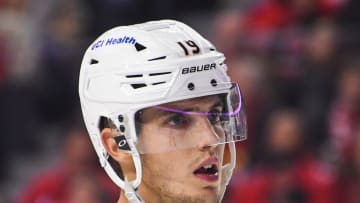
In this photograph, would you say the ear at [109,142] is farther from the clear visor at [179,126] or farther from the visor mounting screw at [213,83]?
the visor mounting screw at [213,83]

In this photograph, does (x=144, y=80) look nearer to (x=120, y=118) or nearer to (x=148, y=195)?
(x=120, y=118)

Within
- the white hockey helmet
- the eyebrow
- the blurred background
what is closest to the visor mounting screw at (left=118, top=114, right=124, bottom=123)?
the white hockey helmet

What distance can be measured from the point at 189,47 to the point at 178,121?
22 cm

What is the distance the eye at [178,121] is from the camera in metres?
3.42

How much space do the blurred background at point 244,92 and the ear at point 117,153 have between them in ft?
9.67

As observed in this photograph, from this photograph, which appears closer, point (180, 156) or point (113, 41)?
point (180, 156)

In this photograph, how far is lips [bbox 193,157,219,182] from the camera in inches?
133

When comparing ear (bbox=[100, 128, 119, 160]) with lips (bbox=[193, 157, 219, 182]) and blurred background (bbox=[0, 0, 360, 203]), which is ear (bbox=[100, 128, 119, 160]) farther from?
blurred background (bbox=[0, 0, 360, 203])

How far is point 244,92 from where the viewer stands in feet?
23.4

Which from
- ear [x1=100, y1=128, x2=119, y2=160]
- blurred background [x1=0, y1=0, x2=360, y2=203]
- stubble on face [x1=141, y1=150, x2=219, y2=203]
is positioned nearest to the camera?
stubble on face [x1=141, y1=150, x2=219, y2=203]

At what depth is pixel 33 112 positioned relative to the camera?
328 inches

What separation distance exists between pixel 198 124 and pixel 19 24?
5469 millimetres

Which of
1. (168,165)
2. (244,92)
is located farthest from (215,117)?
(244,92)

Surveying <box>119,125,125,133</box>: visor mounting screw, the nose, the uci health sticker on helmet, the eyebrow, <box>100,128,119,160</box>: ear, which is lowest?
<box>100,128,119,160</box>: ear
